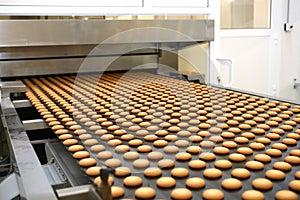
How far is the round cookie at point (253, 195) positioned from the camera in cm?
75

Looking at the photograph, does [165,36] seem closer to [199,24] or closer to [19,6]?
[199,24]

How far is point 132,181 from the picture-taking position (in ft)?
2.79

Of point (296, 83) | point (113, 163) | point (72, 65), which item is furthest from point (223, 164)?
point (296, 83)

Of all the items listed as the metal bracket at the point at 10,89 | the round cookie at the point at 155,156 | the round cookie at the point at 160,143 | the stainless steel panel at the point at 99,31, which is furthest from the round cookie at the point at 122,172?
the stainless steel panel at the point at 99,31

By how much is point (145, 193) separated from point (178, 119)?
2.34 ft

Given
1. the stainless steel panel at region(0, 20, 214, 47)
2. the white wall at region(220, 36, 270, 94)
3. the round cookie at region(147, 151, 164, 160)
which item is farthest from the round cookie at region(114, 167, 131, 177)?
the white wall at region(220, 36, 270, 94)

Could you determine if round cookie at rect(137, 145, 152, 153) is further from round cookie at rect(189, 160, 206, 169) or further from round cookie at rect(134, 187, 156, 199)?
round cookie at rect(134, 187, 156, 199)

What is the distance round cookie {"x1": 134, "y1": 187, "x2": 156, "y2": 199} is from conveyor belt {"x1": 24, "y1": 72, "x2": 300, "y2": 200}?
0.02 m

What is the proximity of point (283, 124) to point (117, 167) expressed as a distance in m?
0.73

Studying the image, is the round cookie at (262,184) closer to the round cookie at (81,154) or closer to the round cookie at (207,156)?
the round cookie at (207,156)

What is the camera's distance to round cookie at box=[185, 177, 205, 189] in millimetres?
824

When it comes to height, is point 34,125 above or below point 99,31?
below

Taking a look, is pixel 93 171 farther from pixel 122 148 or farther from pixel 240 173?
pixel 240 173

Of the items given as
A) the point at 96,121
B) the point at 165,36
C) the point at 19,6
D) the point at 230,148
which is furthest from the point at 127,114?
the point at 19,6
